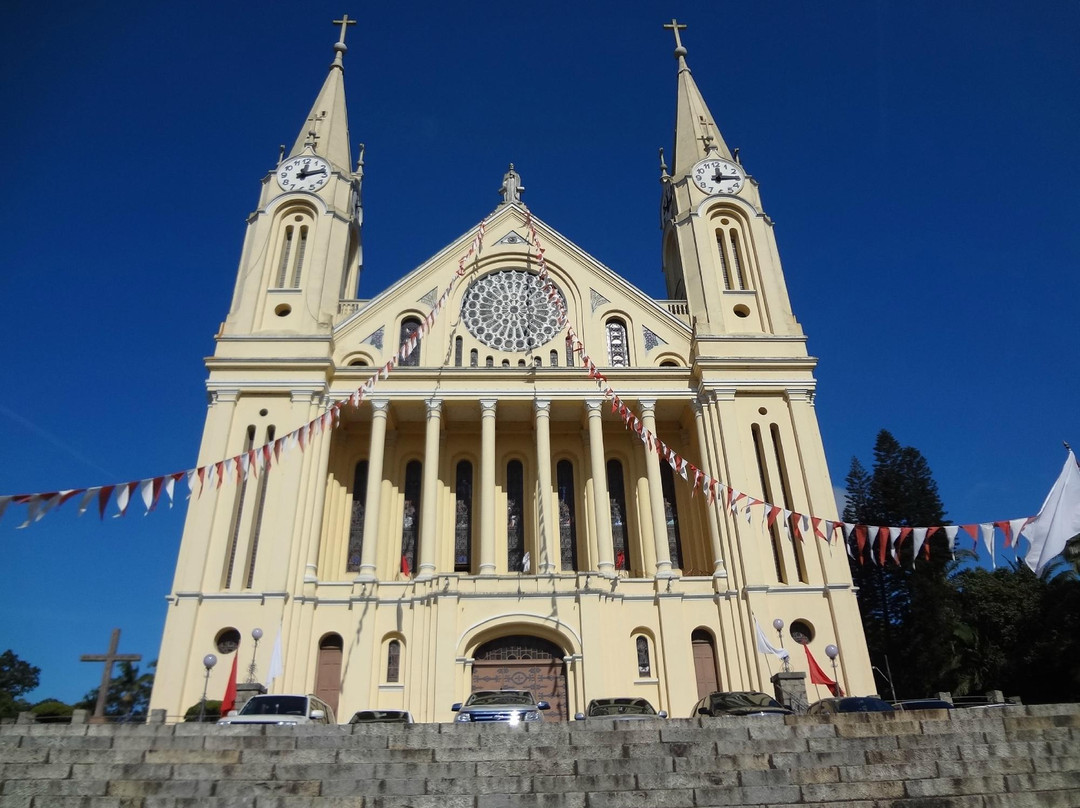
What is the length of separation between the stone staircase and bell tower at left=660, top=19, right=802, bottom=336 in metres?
16.7

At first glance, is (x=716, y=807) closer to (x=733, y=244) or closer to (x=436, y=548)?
(x=436, y=548)

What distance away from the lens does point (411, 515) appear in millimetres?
25891

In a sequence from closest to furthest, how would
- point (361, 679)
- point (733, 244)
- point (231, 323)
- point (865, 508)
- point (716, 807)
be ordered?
point (716, 807) < point (361, 679) < point (231, 323) < point (733, 244) < point (865, 508)

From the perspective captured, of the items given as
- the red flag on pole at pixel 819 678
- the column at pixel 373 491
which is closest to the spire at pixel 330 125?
the column at pixel 373 491

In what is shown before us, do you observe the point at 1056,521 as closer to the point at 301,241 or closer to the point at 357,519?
the point at 357,519

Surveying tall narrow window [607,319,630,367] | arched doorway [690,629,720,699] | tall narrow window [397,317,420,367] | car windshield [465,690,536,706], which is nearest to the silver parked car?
car windshield [465,690,536,706]

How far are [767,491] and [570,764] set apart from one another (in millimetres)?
15340

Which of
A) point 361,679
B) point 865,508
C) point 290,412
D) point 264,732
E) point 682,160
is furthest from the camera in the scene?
point 865,508

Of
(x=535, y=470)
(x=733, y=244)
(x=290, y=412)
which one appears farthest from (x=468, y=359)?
(x=733, y=244)

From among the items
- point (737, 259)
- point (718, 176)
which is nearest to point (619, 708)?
point (737, 259)

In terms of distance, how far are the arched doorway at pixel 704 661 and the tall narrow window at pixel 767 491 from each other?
268 centimetres

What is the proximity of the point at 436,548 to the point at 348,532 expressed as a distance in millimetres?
2873

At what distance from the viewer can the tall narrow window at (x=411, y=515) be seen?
2527cm

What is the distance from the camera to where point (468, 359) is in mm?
26859
